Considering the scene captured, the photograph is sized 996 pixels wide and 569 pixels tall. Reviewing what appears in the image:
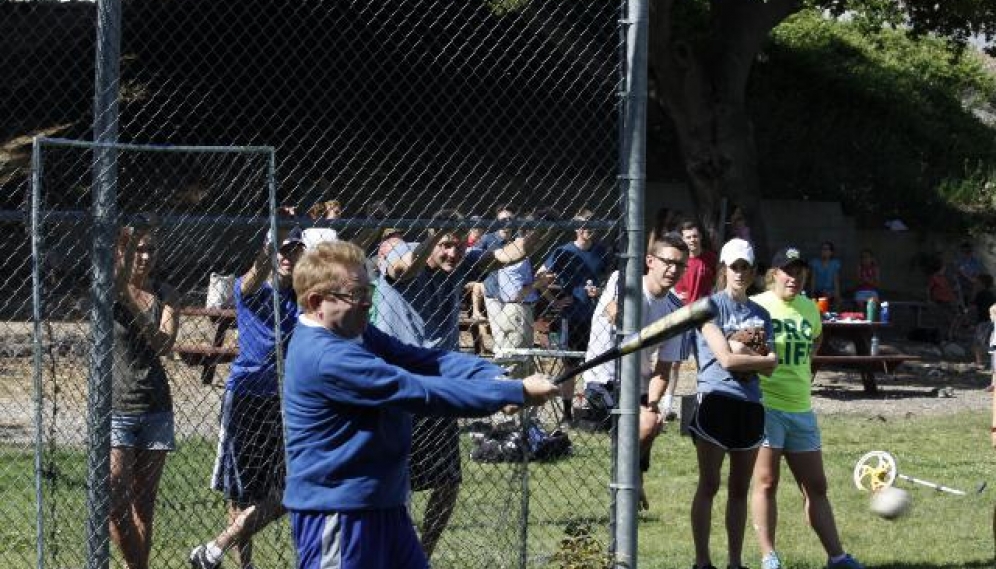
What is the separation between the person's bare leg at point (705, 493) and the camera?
7570 mm

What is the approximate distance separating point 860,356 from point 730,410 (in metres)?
8.55

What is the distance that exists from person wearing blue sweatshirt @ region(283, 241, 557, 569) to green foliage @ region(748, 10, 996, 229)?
63.1 ft

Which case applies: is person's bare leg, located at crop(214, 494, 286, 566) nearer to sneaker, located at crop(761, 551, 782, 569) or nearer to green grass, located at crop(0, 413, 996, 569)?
green grass, located at crop(0, 413, 996, 569)

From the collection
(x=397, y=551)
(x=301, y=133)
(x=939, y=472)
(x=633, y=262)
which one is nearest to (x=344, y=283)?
(x=397, y=551)

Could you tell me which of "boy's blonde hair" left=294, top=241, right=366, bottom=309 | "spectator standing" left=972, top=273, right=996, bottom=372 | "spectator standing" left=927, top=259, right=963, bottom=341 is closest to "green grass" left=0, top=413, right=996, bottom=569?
"boy's blonde hair" left=294, top=241, right=366, bottom=309

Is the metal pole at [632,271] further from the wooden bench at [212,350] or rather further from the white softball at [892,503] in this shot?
the wooden bench at [212,350]

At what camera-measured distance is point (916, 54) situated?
90.9 feet


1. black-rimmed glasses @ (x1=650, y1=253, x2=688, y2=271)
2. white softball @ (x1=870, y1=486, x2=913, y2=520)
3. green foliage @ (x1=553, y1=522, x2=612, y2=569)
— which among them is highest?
black-rimmed glasses @ (x1=650, y1=253, x2=688, y2=271)

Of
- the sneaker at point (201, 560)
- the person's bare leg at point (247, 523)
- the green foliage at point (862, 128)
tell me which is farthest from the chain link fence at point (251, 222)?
the green foliage at point (862, 128)

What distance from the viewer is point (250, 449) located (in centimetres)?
685

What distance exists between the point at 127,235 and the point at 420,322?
4.47 feet

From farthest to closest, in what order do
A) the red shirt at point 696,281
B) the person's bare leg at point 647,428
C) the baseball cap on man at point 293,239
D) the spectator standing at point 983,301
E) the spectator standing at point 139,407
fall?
the spectator standing at point 983,301 < the red shirt at point 696,281 < the person's bare leg at point 647,428 < the baseball cap on man at point 293,239 < the spectator standing at point 139,407

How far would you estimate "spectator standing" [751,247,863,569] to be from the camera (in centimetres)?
779

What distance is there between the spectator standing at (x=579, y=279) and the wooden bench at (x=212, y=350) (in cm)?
244
